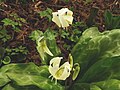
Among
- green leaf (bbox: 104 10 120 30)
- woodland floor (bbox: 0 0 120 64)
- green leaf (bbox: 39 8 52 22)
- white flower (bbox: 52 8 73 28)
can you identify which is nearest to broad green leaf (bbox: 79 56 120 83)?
white flower (bbox: 52 8 73 28)

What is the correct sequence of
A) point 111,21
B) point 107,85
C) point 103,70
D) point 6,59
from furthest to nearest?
Result: 1. point 111,21
2. point 6,59
3. point 103,70
4. point 107,85

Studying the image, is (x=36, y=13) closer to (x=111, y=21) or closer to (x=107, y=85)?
(x=111, y=21)

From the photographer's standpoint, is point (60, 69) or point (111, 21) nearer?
point (60, 69)

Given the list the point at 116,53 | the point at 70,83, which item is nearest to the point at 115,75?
the point at 116,53

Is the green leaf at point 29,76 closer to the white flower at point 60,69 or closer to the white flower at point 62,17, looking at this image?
the white flower at point 60,69

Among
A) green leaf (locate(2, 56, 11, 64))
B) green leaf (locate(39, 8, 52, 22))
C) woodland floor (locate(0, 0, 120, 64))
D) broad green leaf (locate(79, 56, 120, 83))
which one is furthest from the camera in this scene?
green leaf (locate(39, 8, 52, 22))

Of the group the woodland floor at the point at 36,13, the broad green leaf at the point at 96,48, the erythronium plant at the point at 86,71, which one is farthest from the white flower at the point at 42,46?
the woodland floor at the point at 36,13

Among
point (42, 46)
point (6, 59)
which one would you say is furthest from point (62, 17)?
point (6, 59)

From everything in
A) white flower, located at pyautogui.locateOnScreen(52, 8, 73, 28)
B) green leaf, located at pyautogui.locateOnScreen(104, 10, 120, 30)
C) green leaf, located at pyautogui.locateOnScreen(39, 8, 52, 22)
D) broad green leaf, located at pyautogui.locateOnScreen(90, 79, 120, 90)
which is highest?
white flower, located at pyautogui.locateOnScreen(52, 8, 73, 28)

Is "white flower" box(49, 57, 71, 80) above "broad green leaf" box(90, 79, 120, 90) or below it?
above

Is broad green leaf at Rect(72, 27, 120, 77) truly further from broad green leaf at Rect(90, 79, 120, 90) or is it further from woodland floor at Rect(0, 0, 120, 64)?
woodland floor at Rect(0, 0, 120, 64)
